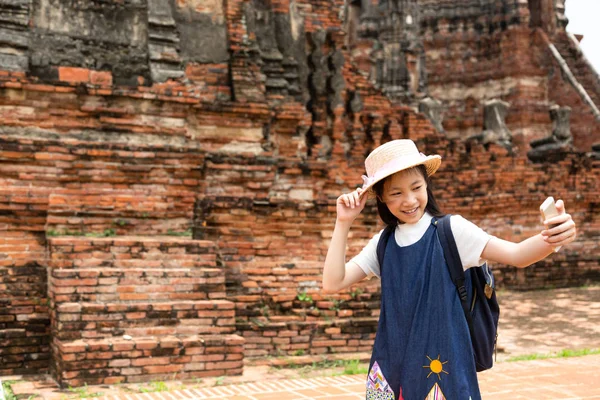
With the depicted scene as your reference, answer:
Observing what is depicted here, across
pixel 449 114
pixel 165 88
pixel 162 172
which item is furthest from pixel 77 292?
pixel 449 114

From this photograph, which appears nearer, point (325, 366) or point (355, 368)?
point (355, 368)

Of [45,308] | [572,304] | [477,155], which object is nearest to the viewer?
[45,308]

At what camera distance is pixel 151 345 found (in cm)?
536

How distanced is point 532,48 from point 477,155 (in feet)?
34.1

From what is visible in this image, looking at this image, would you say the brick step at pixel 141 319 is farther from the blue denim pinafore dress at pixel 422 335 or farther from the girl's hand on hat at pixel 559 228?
the girl's hand on hat at pixel 559 228

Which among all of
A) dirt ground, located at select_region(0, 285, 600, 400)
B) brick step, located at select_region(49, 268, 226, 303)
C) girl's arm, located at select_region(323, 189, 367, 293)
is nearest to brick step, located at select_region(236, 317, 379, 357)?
dirt ground, located at select_region(0, 285, 600, 400)

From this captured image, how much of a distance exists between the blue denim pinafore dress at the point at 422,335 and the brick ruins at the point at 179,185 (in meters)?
3.08

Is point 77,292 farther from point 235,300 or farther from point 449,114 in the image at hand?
point 449,114

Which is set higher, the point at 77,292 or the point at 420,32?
the point at 420,32

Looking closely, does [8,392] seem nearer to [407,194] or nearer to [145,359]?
[145,359]

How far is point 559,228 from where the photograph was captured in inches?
90.8

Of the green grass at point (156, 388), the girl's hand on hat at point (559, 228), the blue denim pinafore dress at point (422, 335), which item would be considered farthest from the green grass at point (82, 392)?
the girl's hand on hat at point (559, 228)

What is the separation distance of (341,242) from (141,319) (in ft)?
10.3

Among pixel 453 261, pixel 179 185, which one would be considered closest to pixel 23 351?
pixel 179 185
